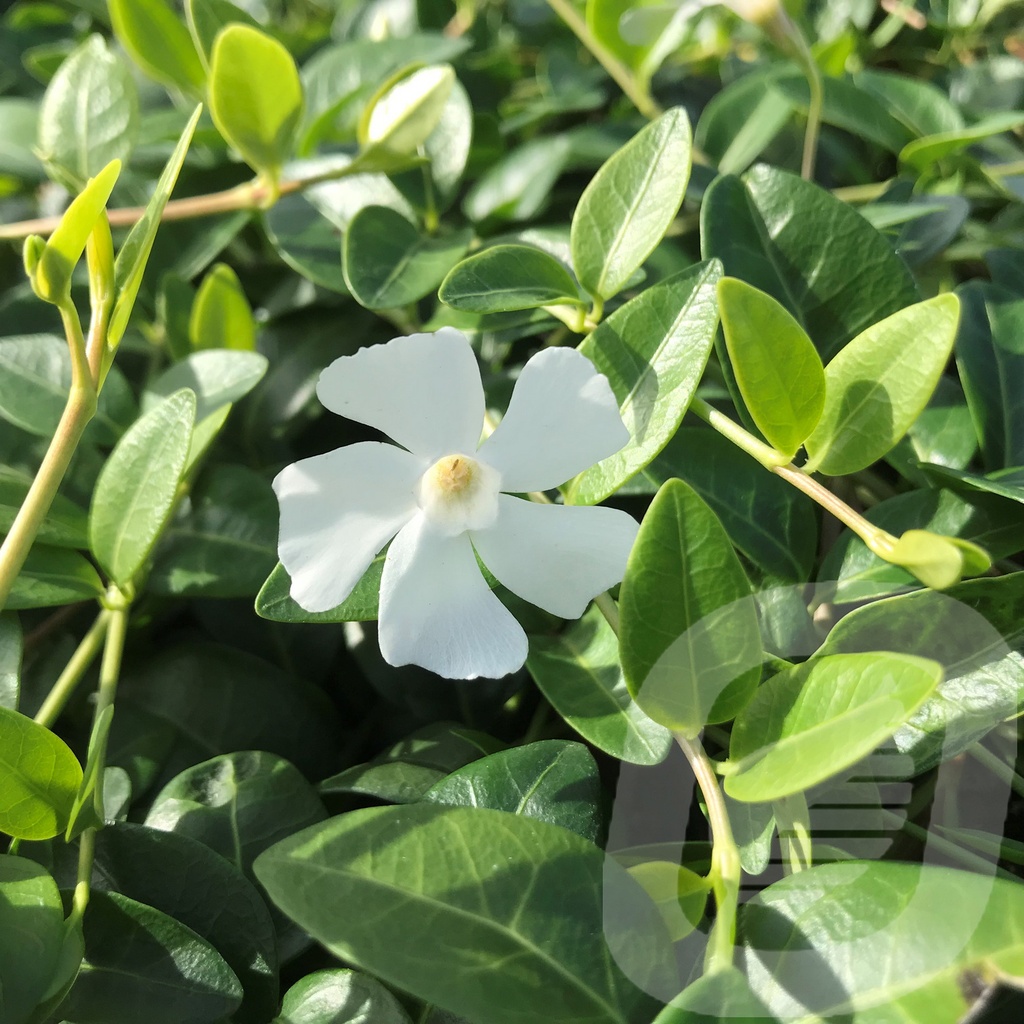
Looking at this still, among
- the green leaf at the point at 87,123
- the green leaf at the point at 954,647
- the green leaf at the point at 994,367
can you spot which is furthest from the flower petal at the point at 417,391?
the green leaf at the point at 87,123

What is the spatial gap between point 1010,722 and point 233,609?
0.51 m

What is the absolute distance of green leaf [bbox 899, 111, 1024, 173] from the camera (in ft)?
2.25

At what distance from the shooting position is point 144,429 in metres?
0.55

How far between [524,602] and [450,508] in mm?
113

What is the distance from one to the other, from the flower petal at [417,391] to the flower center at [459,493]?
12 millimetres

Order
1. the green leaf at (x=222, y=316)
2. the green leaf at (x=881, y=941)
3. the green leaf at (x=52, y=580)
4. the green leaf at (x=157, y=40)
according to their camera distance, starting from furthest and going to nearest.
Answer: the green leaf at (x=157, y=40)
the green leaf at (x=222, y=316)
the green leaf at (x=52, y=580)
the green leaf at (x=881, y=941)

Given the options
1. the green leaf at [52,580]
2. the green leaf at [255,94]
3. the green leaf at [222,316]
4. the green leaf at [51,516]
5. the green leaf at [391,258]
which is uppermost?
the green leaf at [255,94]

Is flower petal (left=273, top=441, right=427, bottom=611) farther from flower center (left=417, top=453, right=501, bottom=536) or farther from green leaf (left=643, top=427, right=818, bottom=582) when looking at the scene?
green leaf (left=643, top=427, right=818, bottom=582)

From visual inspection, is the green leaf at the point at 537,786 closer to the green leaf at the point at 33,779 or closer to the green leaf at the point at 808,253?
the green leaf at the point at 33,779

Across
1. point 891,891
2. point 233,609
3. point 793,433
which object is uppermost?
point 793,433

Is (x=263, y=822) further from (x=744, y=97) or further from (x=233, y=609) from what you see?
(x=744, y=97)

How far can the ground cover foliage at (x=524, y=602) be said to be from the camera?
0.38 meters

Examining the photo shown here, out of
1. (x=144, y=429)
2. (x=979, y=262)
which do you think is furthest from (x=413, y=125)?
(x=979, y=262)

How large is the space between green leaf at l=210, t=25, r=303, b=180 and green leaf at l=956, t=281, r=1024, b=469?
19.3 inches
